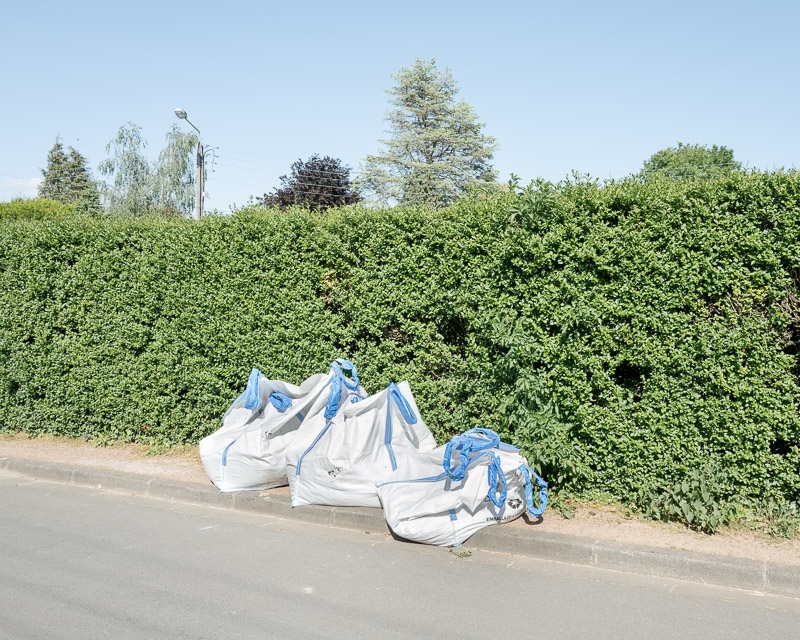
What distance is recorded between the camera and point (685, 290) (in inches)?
221

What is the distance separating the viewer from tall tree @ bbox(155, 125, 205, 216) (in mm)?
36447

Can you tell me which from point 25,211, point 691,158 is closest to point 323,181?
point 25,211

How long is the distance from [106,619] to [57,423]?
645cm

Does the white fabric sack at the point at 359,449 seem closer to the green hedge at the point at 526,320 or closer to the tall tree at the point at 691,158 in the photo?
the green hedge at the point at 526,320

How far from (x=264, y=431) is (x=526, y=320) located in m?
2.89

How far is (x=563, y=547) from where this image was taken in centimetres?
520

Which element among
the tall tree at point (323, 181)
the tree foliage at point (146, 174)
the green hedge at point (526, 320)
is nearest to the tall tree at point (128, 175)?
the tree foliage at point (146, 174)

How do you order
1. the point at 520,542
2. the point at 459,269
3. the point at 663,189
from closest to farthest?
the point at 520,542 → the point at 663,189 → the point at 459,269

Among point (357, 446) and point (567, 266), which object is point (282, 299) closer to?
point (357, 446)

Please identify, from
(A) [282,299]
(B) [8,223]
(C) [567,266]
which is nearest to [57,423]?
(B) [8,223]

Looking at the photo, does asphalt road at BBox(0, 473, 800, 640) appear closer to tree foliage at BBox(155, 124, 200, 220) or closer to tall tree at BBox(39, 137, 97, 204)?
tree foliage at BBox(155, 124, 200, 220)

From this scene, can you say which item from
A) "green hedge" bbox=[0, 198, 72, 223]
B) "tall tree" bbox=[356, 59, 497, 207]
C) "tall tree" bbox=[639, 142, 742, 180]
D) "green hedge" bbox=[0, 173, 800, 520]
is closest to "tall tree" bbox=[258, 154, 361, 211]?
"tall tree" bbox=[356, 59, 497, 207]

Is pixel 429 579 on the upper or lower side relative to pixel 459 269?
lower

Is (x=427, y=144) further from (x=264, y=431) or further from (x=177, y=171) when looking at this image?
(x=264, y=431)
